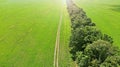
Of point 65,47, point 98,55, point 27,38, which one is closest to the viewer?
point 98,55

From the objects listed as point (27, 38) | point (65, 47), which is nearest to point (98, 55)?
point (65, 47)

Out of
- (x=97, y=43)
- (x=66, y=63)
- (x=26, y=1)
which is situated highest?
(x=26, y=1)

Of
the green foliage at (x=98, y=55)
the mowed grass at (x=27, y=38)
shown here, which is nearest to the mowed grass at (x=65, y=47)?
the mowed grass at (x=27, y=38)

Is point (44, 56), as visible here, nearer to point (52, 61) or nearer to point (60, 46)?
point (52, 61)

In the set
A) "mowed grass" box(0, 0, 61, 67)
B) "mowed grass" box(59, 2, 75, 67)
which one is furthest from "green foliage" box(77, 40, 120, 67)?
"mowed grass" box(0, 0, 61, 67)

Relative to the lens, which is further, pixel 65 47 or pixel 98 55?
pixel 65 47

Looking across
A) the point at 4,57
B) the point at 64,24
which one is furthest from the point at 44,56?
the point at 64,24

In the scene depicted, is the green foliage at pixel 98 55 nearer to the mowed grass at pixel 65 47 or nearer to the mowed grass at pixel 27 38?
the mowed grass at pixel 65 47

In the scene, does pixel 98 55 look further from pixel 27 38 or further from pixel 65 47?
pixel 27 38

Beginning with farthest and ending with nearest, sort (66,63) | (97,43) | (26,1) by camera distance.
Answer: (26,1) < (66,63) < (97,43)
